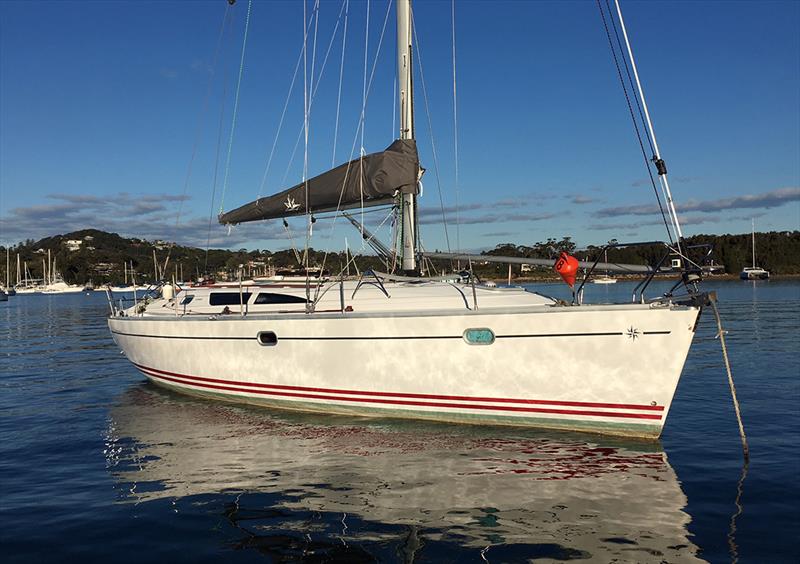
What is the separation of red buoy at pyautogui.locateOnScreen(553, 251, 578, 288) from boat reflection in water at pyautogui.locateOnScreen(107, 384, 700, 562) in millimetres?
2136

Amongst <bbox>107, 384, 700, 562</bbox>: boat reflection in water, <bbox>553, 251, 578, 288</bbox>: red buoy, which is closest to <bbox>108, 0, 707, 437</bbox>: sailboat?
<bbox>553, 251, 578, 288</bbox>: red buoy

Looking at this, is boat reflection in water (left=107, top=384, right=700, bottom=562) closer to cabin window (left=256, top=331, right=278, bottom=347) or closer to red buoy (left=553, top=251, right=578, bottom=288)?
cabin window (left=256, top=331, right=278, bottom=347)

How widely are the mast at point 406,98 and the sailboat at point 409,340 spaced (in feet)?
0.08

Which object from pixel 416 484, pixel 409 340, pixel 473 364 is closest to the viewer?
pixel 416 484

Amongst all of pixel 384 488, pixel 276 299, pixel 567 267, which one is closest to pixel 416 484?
pixel 384 488

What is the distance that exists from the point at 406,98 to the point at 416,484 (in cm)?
720

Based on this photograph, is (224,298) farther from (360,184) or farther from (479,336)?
(479,336)

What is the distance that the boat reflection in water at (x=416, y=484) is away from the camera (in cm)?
498

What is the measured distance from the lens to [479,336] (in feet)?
26.4

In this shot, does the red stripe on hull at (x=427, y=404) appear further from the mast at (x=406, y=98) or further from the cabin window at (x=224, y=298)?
the mast at (x=406, y=98)

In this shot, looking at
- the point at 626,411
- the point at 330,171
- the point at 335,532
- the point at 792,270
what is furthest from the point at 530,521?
the point at 792,270

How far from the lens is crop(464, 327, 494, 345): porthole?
7.99 m

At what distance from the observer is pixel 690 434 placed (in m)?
8.16

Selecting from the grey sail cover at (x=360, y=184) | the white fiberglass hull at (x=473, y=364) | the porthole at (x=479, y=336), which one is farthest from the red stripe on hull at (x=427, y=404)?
the grey sail cover at (x=360, y=184)
